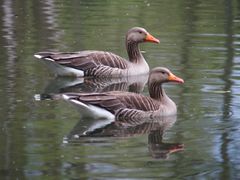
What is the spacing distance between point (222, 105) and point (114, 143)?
279cm

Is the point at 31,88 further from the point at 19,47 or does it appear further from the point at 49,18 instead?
the point at 49,18

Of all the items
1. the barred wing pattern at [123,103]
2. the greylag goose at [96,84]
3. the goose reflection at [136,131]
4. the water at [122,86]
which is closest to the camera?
the water at [122,86]

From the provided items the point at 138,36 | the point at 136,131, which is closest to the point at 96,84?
the point at 138,36

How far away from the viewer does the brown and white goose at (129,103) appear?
41.4ft

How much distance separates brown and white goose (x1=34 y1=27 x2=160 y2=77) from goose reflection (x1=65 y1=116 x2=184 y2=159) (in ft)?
12.9

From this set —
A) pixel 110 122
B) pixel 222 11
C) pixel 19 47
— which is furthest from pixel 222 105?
pixel 222 11

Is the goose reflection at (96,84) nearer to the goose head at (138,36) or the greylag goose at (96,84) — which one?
the greylag goose at (96,84)

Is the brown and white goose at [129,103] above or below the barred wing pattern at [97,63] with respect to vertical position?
above

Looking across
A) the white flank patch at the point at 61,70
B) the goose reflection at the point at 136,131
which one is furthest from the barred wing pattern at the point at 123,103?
the white flank patch at the point at 61,70

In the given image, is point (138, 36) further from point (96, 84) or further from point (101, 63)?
point (96, 84)

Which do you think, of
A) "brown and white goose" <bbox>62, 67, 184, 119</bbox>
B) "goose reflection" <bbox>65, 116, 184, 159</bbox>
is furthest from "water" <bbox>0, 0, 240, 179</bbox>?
"brown and white goose" <bbox>62, 67, 184, 119</bbox>

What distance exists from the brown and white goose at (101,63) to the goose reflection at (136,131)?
3926 mm

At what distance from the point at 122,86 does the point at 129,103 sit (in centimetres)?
318

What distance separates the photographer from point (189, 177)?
9.97 metres
